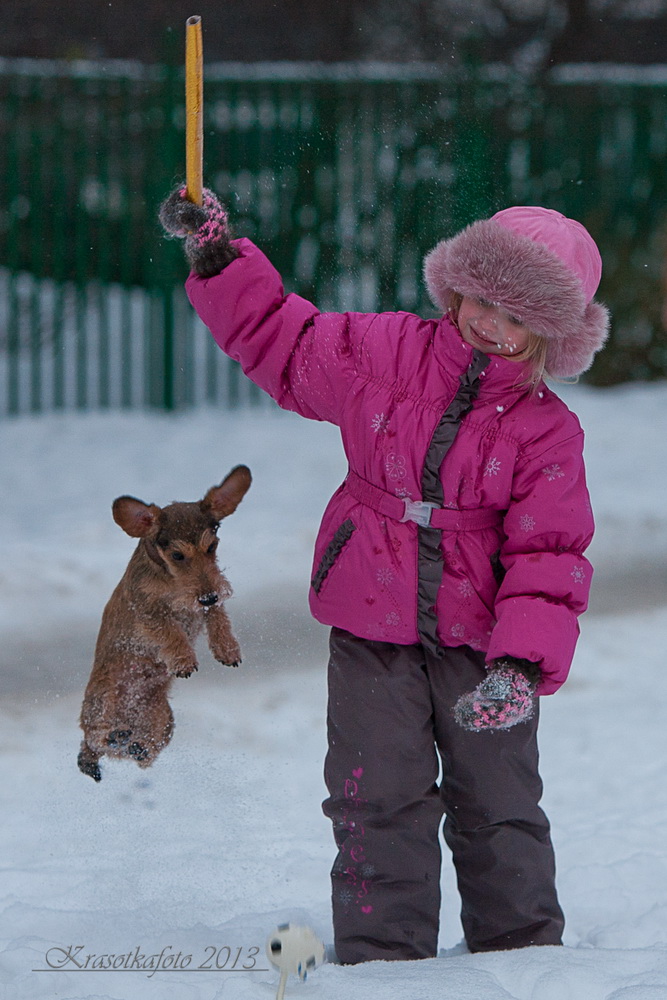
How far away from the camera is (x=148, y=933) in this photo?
255 cm

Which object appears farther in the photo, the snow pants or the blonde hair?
the snow pants

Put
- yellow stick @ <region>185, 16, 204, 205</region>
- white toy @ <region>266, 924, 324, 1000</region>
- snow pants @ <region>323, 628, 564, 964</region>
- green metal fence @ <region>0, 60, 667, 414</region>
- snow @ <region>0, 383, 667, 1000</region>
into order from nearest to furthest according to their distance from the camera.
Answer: white toy @ <region>266, 924, 324, 1000</region> < yellow stick @ <region>185, 16, 204, 205</region> < snow @ <region>0, 383, 667, 1000</region> < snow pants @ <region>323, 628, 564, 964</region> < green metal fence @ <region>0, 60, 667, 414</region>

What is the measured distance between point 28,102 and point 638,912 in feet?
21.2

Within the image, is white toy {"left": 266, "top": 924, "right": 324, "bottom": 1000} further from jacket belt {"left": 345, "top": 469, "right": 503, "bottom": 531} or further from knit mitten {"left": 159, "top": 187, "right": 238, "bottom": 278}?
knit mitten {"left": 159, "top": 187, "right": 238, "bottom": 278}

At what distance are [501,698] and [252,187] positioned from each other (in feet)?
18.9

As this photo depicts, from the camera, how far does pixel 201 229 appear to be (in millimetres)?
2240

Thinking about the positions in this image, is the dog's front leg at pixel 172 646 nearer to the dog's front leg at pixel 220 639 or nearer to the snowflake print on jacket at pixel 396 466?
the dog's front leg at pixel 220 639

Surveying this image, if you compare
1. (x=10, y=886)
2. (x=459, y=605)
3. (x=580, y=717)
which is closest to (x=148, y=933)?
(x=10, y=886)

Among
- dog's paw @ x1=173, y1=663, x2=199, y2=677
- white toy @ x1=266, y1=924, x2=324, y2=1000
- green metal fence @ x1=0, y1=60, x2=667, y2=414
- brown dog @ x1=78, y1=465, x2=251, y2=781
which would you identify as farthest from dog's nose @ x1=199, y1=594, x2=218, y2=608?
green metal fence @ x1=0, y1=60, x2=667, y2=414

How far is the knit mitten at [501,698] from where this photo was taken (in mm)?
2188

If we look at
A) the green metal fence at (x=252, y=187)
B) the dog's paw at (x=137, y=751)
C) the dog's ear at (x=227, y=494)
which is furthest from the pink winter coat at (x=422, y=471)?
the green metal fence at (x=252, y=187)

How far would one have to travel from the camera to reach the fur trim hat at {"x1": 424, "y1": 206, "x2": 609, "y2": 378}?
2172mm

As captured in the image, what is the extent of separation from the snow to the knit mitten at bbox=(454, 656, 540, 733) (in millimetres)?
491

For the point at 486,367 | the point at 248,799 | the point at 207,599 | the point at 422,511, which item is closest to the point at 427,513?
the point at 422,511
